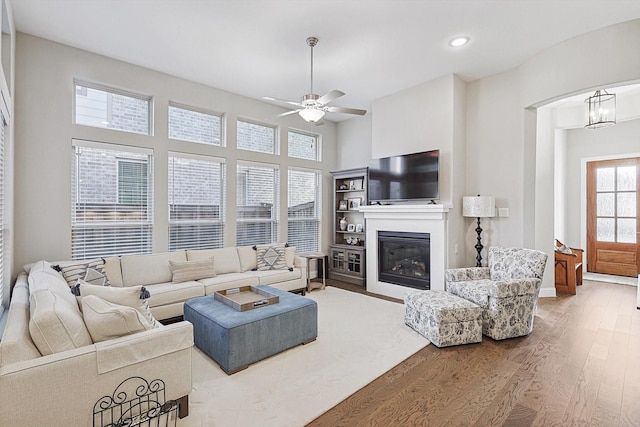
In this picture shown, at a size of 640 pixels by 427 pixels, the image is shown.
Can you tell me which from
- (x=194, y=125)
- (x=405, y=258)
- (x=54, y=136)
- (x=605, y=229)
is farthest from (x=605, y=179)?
(x=54, y=136)

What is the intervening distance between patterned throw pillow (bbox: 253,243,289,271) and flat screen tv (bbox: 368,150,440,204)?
6.05 ft

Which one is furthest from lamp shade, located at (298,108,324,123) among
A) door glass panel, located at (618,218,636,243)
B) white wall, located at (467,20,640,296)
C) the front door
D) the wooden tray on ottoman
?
door glass panel, located at (618,218,636,243)

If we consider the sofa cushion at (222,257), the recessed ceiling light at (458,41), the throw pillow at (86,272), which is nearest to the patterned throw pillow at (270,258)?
the sofa cushion at (222,257)

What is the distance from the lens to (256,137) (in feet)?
18.6

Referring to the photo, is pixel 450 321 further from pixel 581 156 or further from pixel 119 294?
pixel 581 156

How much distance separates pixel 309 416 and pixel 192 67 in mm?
4392

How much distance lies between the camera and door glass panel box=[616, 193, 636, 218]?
6062mm

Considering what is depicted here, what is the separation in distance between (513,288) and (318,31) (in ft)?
11.5

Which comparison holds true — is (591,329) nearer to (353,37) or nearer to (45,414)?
(353,37)

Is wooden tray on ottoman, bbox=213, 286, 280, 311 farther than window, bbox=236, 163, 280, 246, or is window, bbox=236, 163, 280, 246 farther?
window, bbox=236, 163, 280, 246

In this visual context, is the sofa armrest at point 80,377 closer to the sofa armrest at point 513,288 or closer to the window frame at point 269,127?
the sofa armrest at point 513,288

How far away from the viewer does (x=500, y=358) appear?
294 cm

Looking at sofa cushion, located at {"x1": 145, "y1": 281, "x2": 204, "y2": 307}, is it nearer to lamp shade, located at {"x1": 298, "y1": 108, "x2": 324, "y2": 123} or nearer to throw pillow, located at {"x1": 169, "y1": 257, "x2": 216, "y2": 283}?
throw pillow, located at {"x1": 169, "y1": 257, "x2": 216, "y2": 283}

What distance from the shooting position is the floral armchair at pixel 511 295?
3273mm
